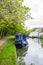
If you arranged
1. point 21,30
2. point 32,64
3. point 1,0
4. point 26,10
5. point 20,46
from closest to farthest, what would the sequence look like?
point 1,0, point 32,64, point 26,10, point 20,46, point 21,30

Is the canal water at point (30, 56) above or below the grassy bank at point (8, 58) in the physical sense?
below

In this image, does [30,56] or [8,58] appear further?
[30,56]

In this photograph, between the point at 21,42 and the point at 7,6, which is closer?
the point at 7,6

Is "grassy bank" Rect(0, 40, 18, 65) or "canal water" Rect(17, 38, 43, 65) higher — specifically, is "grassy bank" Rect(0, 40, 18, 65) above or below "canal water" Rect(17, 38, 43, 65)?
above

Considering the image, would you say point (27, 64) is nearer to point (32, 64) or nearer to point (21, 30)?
point (32, 64)

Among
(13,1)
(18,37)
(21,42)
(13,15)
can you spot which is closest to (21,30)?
(18,37)

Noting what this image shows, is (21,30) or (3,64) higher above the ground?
(3,64)

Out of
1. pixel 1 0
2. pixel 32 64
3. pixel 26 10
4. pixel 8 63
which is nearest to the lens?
pixel 1 0

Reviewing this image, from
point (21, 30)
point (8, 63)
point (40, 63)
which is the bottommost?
point (21, 30)

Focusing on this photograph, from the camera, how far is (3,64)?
14.7 metres

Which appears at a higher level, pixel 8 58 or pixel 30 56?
pixel 8 58

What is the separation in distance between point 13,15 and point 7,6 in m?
2.65

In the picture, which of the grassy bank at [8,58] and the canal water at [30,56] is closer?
the grassy bank at [8,58]

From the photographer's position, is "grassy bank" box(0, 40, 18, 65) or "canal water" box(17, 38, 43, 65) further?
"canal water" box(17, 38, 43, 65)
